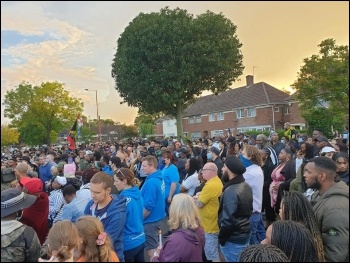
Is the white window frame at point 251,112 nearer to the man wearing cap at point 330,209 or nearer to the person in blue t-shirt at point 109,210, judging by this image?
the man wearing cap at point 330,209

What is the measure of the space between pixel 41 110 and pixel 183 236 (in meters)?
42.3

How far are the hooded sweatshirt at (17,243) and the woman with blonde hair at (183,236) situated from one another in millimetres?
1040

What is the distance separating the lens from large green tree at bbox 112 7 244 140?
26.9 metres

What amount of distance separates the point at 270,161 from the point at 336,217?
4579 millimetres

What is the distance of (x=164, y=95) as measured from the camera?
27.2 m

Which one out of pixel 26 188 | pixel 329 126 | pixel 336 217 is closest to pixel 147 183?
pixel 26 188

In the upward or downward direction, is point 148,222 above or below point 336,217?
below

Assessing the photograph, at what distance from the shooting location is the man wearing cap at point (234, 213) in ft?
13.4

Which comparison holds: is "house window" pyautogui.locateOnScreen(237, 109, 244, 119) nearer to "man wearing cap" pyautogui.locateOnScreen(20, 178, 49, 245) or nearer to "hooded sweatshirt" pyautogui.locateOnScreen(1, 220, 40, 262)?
"man wearing cap" pyautogui.locateOnScreen(20, 178, 49, 245)

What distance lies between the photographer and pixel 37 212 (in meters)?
4.21

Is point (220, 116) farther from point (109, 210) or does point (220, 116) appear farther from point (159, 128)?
point (109, 210)

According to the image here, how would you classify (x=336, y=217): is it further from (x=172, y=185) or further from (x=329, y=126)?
(x=329, y=126)

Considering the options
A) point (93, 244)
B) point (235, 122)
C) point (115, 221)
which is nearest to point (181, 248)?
point (93, 244)

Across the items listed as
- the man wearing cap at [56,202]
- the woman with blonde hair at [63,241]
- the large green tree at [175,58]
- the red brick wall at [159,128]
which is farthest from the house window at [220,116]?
the woman with blonde hair at [63,241]
